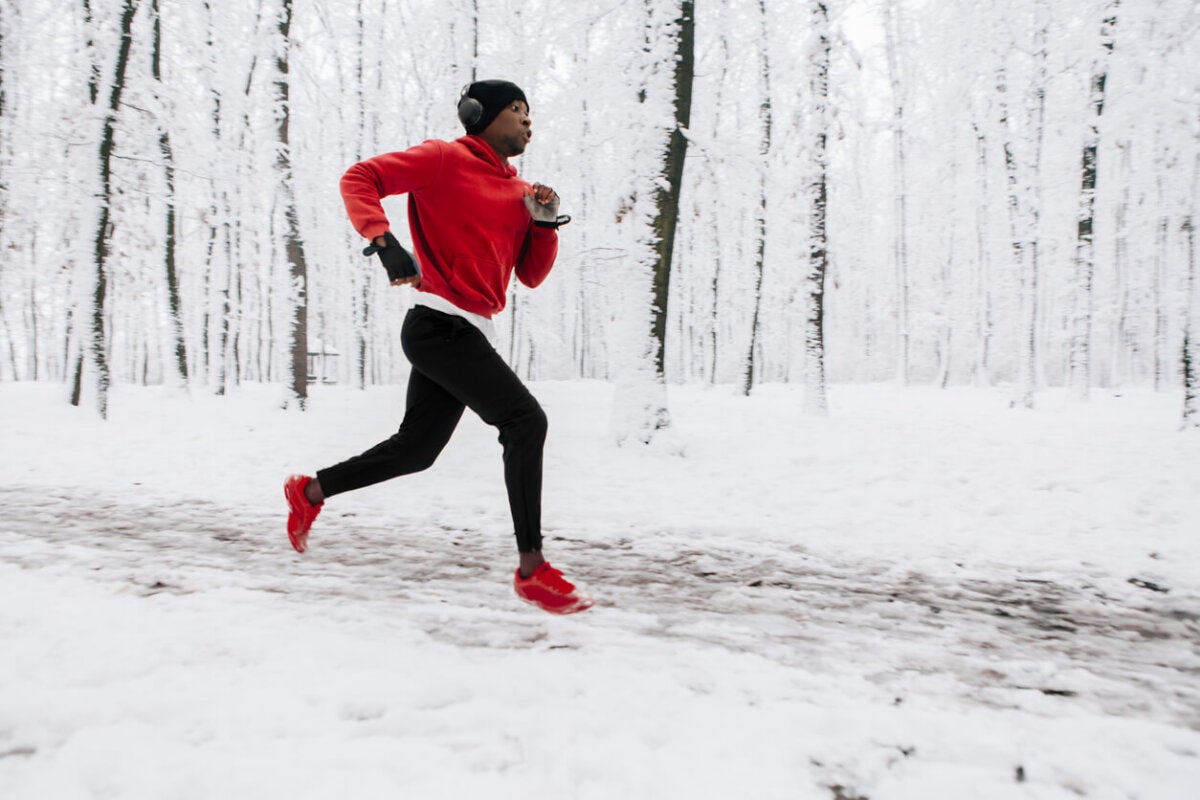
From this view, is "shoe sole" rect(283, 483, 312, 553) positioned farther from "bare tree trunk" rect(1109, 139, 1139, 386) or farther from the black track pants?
"bare tree trunk" rect(1109, 139, 1139, 386)

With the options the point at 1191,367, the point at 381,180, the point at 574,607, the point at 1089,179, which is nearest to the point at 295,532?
the point at 574,607

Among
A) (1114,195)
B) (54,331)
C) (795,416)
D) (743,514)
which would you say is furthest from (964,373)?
(54,331)

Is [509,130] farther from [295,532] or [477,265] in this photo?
[295,532]

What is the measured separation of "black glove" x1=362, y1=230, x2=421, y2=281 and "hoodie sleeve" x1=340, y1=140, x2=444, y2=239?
0.07 meters

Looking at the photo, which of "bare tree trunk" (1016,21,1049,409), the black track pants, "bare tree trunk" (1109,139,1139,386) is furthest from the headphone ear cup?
"bare tree trunk" (1109,139,1139,386)

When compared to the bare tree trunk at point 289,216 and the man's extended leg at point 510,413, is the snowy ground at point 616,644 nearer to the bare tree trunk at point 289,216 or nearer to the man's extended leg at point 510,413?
the man's extended leg at point 510,413

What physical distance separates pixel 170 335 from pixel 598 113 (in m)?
11.1

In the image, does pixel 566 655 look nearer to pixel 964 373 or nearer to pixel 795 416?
pixel 795 416

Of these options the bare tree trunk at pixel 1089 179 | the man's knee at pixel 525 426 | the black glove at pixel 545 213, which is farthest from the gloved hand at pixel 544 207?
the bare tree trunk at pixel 1089 179

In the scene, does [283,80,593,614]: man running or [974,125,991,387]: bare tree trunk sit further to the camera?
[974,125,991,387]: bare tree trunk

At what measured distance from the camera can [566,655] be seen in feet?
7.98

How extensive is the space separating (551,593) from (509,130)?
2120 mm

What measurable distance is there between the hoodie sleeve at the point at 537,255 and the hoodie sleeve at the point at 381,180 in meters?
0.59

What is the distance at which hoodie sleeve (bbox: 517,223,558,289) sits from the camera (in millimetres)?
3330
